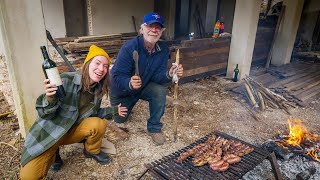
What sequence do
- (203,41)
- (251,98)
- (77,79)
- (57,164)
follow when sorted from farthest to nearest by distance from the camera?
(203,41) < (251,98) < (57,164) < (77,79)

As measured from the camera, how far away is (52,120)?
286 cm

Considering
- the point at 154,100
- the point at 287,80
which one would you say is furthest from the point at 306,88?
the point at 154,100

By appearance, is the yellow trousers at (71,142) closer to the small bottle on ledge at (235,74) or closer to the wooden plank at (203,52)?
the wooden plank at (203,52)

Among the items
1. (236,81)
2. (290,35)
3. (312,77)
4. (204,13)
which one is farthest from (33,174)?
(204,13)

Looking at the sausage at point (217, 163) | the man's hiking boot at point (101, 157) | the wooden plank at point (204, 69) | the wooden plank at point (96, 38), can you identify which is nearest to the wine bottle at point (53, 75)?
the man's hiking boot at point (101, 157)

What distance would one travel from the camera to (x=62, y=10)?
9.58 metres

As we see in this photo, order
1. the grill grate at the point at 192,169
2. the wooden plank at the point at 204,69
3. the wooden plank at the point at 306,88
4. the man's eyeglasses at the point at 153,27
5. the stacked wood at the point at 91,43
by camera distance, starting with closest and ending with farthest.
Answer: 1. the grill grate at the point at 192,169
2. the man's eyeglasses at the point at 153,27
3. the wooden plank at the point at 306,88
4. the wooden plank at the point at 204,69
5. the stacked wood at the point at 91,43

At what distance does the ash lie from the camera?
3.34 m

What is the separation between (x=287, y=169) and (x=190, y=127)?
1835 mm

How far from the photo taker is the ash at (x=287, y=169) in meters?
3.34

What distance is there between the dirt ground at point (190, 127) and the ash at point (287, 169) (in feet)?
2.23

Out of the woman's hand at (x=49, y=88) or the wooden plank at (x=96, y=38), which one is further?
the wooden plank at (x=96, y=38)

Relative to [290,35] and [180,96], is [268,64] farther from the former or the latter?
[180,96]

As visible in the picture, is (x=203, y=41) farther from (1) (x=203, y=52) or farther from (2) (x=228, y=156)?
(2) (x=228, y=156)
